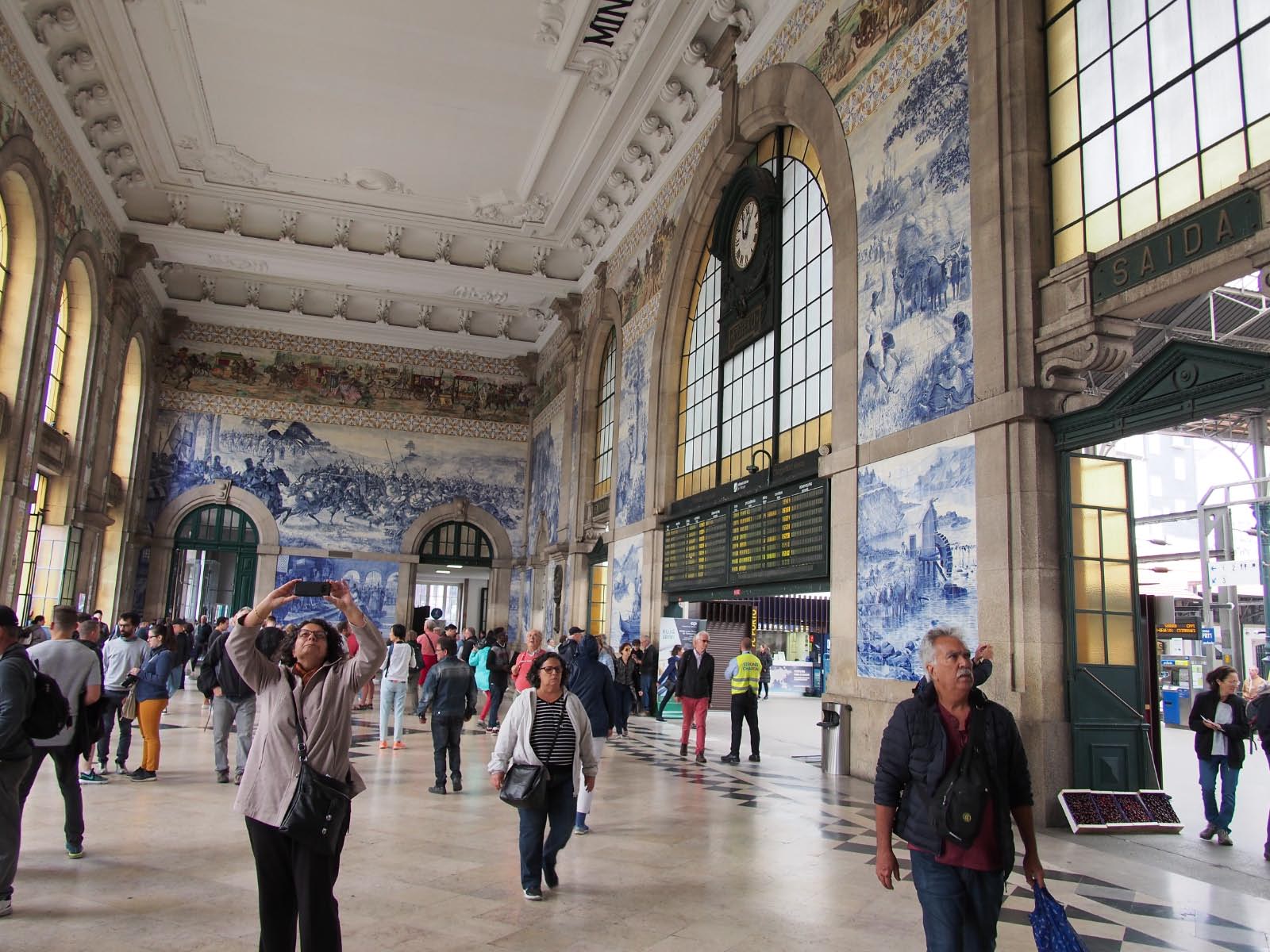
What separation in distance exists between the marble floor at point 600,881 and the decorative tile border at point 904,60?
713 cm

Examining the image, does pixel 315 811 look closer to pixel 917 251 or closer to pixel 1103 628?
pixel 1103 628

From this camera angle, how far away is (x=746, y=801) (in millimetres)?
8141

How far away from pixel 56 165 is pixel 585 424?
11.3 meters

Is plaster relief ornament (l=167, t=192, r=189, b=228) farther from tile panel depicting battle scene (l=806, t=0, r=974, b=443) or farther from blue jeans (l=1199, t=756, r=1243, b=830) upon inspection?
blue jeans (l=1199, t=756, r=1243, b=830)

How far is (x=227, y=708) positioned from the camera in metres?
8.62

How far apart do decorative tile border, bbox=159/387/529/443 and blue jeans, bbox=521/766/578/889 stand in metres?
22.8

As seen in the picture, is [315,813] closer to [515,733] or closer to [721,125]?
[515,733]

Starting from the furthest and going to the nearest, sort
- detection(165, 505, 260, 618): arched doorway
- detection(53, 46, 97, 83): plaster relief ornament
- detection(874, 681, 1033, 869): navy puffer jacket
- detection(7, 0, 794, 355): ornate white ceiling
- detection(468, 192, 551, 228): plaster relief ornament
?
detection(165, 505, 260, 618): arched doorway, detection(468, 192, 551, 228): plaster relief ornament, detection(53, 46, 97, 83): plaster relief ornament, detection(7, 0, 794, 355): ornate white ceiling, detection(874, 681, 1033, 869): navy puffer jacket

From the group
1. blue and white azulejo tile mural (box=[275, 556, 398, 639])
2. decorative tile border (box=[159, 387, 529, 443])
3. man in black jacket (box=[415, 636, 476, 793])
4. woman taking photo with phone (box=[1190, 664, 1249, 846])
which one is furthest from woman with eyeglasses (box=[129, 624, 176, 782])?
→ decorative tile border (box=[159, 387, 529, 443])

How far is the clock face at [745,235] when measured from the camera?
1384 cm

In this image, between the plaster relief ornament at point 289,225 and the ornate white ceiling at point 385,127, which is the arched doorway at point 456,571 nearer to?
the ornate white ceiling at point 385,127

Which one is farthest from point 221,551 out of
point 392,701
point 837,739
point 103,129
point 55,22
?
point 837,739

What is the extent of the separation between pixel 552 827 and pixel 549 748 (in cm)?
47

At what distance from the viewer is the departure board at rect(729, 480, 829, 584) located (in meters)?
10.8
